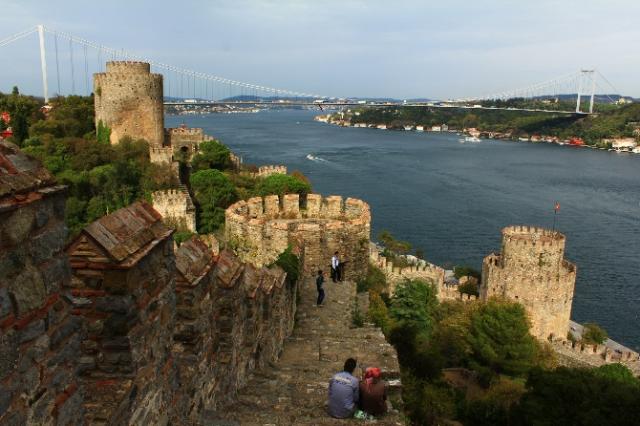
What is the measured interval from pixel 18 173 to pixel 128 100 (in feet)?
71.6

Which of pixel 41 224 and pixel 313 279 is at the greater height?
pixel 41 224

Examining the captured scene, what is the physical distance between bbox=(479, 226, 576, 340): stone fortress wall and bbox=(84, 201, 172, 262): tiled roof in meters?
20.0

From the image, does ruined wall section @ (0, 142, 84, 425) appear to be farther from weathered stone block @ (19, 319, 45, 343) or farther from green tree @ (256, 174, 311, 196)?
green tree @ (256, 174, 311, 196)

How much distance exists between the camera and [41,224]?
1.63 metres

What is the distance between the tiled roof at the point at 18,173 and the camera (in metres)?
1.51

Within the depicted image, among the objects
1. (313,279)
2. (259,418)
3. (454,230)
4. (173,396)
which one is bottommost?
(454,230)

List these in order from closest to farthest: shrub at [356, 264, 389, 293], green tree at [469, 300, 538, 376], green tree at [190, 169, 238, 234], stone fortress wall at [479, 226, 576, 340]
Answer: shrub at [356, 264, 389, 293] → green tree at [469, 300, 538, 376] → green tree at [190, 169, 238, 234] → stone fortress wall at [479, 226, 576, 340]

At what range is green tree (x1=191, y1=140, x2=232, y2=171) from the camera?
22.3 m

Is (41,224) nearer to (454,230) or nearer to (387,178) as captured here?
(454,230)

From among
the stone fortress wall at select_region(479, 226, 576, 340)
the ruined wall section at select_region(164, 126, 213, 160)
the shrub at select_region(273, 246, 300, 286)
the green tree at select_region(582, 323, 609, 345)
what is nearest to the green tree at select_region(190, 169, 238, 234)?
the ruined wall section at select_region(164, 126, 213, 160)

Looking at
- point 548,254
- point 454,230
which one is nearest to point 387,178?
point 454,230

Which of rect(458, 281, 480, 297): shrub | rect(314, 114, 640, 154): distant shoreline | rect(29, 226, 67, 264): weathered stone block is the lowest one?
rect(458, 281, 480, 297): shrub

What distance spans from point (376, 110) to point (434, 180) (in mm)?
80203

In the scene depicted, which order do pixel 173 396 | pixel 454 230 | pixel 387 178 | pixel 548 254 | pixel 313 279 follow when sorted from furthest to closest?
1. pixel 387 178
2. pixel 454 230
3. pixel 548 254
4. pixel 313 279
5. pixel 173 396
